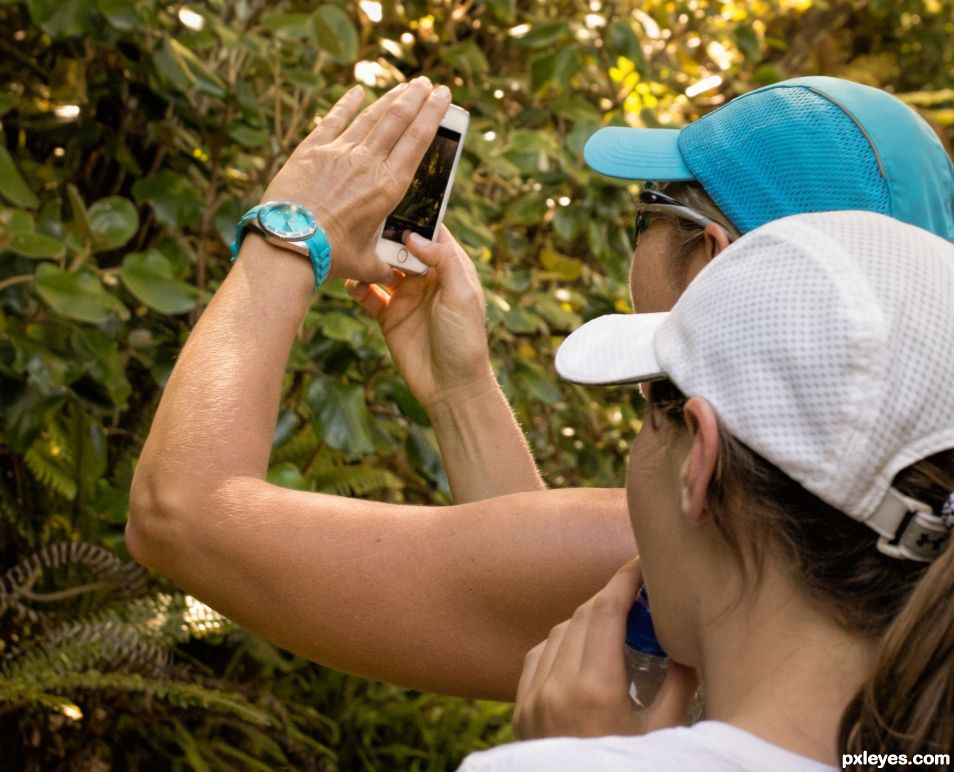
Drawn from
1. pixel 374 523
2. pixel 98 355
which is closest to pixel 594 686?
pixel 374 523

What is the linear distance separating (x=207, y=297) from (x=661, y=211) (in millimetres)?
1327

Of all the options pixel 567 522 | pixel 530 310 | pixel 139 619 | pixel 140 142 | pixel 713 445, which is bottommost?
pixel 139 619

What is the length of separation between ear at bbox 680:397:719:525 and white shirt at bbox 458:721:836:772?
0.21m

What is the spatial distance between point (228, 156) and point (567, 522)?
1972 mm

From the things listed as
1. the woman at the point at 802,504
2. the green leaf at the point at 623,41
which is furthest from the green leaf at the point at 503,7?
the woman at the point at 802,504

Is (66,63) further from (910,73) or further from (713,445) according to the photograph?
(910,73)

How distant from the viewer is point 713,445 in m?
1.21

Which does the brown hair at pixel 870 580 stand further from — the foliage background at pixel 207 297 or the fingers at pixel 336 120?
the foliage background at pixel 207 297

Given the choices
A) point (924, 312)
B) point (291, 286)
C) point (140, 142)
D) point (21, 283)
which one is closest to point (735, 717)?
point (924, 312)

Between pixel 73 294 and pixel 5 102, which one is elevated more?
pixel 5 102

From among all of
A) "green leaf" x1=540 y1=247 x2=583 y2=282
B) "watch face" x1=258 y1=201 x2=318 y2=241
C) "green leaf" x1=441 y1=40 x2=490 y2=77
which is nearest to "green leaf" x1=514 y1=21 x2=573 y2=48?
"green leaf" x1=441 y1=40 x2=490 y2=77

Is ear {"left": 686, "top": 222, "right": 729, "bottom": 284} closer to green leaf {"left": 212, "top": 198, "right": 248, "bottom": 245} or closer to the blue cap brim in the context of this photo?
the blue cap brim

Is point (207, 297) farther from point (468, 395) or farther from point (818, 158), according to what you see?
point (818, 158)

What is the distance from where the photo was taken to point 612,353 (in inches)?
53.7
